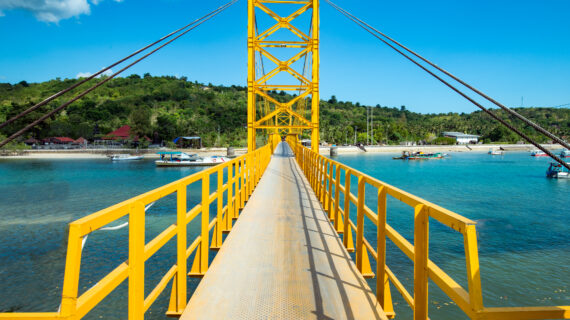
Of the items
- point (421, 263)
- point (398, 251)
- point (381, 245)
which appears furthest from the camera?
point (398, 251)

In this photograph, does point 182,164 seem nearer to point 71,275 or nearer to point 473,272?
point 71,275

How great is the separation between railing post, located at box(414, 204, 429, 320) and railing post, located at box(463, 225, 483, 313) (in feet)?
1.89

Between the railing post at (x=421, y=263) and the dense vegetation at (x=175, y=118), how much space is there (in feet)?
273

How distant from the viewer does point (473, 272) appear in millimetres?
1596

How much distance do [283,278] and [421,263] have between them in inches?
64.9

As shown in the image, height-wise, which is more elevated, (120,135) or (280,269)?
(120,135)

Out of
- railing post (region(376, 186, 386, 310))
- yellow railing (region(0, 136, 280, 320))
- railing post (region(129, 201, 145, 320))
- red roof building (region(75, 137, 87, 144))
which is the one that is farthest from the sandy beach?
railing post (region(129, 201, 145, 320))

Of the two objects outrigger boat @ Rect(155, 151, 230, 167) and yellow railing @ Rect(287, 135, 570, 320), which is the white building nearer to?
outrigger boat @ Rect(155, 151, 230, 167)

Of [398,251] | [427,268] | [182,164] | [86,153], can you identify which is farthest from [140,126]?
[427,268]

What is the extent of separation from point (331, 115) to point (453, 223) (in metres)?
137

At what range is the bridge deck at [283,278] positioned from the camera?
2.84 meters

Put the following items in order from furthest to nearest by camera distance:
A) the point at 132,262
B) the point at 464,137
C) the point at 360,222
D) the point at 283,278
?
the point at 464,137 < the point at 360,222 < the point at 283,278 < the point at 132,262

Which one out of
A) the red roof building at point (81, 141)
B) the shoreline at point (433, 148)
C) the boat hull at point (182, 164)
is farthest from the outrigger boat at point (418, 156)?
the red roof building at point (81, 141)

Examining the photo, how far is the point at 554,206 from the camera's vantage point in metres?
22.6
